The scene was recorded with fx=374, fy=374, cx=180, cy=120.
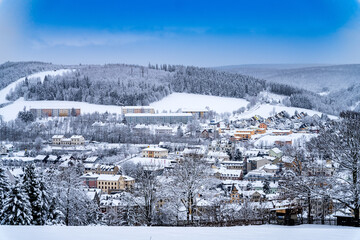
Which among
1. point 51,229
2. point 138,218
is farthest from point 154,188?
point 51,229

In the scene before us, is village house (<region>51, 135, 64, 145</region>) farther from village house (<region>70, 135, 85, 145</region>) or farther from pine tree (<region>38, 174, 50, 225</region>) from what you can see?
pine tree (<region>38, 174, 50, 225</region>)

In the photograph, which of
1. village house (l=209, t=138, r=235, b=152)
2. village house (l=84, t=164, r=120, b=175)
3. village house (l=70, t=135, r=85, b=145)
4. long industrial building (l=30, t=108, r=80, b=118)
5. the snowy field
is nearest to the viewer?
the snowy field

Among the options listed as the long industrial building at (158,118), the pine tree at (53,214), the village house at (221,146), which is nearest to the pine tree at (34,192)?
the pine tree at (53,214)

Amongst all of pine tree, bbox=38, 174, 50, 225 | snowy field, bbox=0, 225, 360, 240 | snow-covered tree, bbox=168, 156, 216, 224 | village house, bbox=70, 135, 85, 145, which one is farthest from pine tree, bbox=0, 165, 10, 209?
village house, bbox=70, 135, 85, 145

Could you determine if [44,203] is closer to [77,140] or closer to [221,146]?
[221,146]

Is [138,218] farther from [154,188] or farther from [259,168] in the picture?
[259,168]

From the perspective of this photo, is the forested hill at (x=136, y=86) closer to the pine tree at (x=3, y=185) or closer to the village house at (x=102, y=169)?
the village house at (x=102, y=169)
